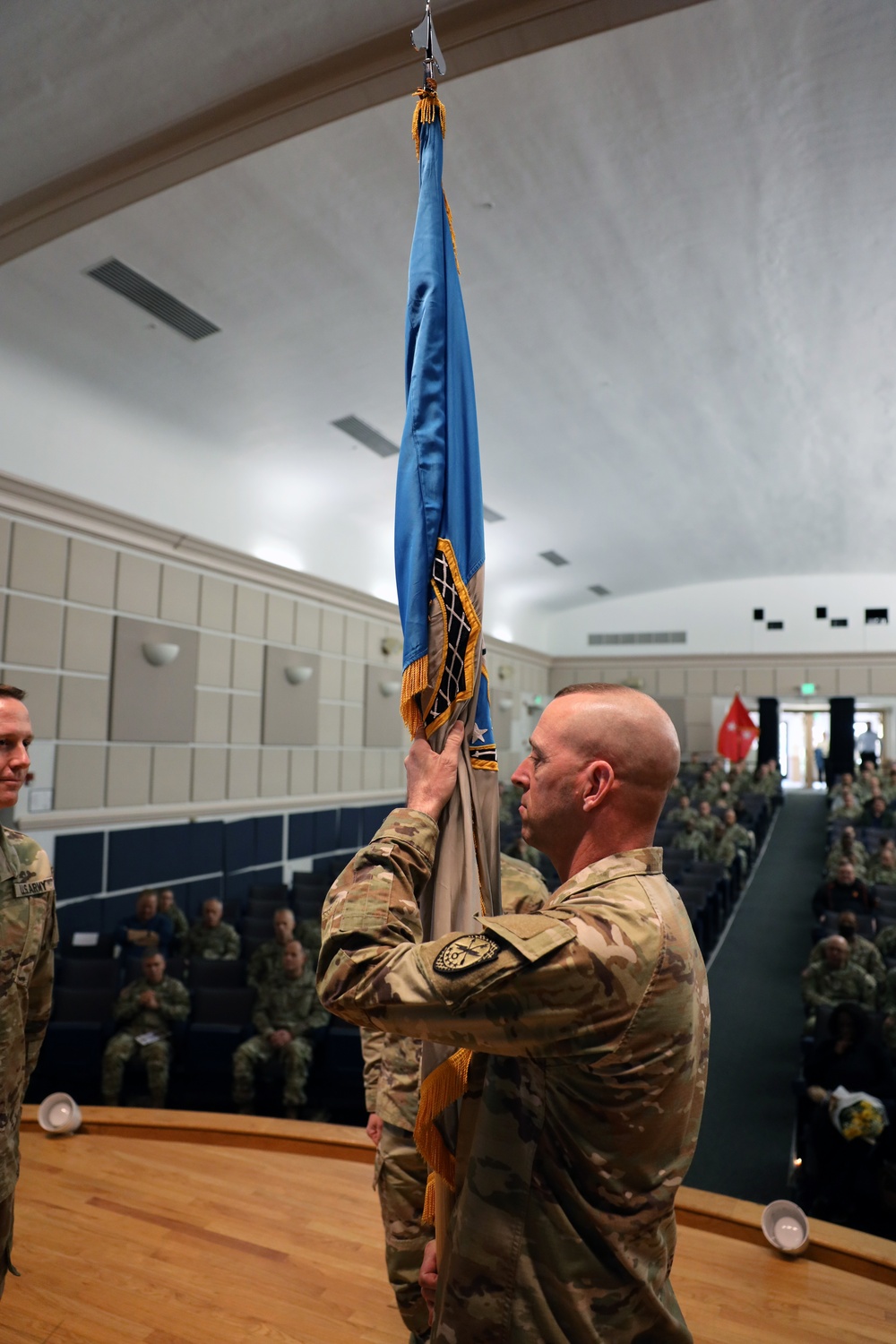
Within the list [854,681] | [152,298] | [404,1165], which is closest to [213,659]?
[152,298]

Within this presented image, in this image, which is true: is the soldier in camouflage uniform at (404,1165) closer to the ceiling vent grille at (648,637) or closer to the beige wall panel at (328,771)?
the beige wall panel at (328,771)

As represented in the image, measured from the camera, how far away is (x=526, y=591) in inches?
649

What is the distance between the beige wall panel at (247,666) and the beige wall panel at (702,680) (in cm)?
1155

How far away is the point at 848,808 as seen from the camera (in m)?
10.9

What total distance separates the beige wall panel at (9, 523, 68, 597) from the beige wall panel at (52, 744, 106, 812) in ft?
4.21

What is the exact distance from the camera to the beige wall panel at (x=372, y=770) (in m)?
11.1

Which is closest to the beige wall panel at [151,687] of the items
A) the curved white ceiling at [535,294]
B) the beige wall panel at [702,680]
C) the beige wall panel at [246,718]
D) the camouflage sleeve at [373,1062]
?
the beige wall panel at [246,718]

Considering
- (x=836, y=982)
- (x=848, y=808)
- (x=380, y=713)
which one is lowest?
(x=836, y=982)

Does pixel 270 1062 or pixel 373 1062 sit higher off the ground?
pixel 373 1062

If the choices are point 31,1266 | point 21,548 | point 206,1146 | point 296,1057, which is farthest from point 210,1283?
point 21,548

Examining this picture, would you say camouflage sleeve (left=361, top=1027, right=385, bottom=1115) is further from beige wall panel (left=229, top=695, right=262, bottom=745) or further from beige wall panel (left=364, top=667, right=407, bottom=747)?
beige wall panel (left=364, top=667, right=407, bottom=747)

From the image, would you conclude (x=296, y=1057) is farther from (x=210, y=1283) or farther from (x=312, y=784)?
(x=312, y=784)

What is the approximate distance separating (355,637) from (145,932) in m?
5.71

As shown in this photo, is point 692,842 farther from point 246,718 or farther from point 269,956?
point 269,956
